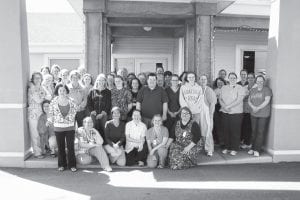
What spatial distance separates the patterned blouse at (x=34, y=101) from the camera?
6980 millimetres

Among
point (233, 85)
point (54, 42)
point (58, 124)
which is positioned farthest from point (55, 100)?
point (54, 42)

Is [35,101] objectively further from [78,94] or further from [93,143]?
[93,143]

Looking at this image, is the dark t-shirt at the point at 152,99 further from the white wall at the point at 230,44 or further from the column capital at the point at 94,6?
the white wall at the point at 230,44

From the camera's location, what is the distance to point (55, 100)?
21.2 ft

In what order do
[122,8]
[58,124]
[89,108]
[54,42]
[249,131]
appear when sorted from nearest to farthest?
[58,124] → [89,108] → [249,131] → [122,8] → [54,42]

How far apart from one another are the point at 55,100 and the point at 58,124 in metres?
0.42

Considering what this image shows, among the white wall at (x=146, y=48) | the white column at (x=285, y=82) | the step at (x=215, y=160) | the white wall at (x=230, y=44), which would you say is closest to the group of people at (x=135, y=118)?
the step at (x=215, y=160)

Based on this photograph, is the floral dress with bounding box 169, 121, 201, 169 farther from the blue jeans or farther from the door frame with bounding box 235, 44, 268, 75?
the door frame with bounding box 235, 44, 268, 75

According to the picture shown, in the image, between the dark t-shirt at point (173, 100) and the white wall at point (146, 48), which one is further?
the white wall at point (146, 48)

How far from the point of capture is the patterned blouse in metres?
6.98

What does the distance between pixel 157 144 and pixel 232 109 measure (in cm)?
170

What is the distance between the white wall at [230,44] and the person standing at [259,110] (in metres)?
5.54

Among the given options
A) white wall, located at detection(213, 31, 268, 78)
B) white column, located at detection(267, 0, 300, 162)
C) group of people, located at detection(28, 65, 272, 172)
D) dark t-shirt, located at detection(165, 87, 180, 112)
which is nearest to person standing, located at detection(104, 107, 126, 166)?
group of people, located at detection(28, 65, 272, 172)

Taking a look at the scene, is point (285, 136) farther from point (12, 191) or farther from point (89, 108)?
point (12, 191)
